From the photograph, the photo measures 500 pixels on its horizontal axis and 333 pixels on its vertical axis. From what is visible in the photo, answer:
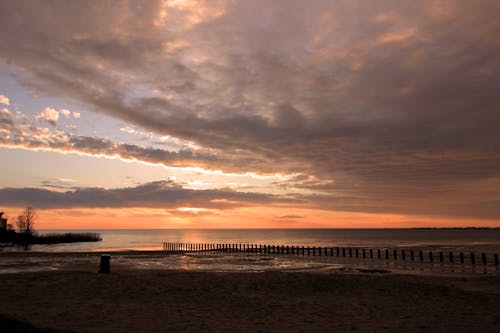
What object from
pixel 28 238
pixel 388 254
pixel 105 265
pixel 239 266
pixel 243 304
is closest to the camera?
pixel 243 304

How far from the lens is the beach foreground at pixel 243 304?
39.8ft

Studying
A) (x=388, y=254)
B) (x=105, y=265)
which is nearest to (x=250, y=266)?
(x=105, y=265)

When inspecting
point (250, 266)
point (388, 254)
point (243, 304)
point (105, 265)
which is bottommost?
point (388, 254)

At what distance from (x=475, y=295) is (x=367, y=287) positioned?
5.12 m

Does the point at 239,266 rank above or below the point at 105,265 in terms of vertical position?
below

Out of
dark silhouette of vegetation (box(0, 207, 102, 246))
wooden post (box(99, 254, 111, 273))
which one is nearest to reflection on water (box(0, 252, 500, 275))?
wooden post (box(99, 254, 111, 273))

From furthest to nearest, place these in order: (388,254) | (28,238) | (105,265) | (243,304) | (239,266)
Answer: (28,238)
(388,254)
(239,266)
(105,265)
(243,304)

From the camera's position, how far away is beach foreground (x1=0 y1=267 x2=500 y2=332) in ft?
39.8

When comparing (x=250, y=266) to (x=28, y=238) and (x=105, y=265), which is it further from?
(x=28, y=238)

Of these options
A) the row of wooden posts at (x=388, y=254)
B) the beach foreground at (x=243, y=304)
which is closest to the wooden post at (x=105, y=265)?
the beach foreground at (x=243, y=304)

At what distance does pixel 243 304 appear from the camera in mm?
15992

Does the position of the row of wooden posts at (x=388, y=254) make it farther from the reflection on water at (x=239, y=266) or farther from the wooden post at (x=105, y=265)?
the wooden post at (x=105, y=265)

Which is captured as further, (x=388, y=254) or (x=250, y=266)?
(x=388, y=254)


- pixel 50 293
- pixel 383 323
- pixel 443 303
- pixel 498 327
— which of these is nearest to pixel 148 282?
pixel 50 293
